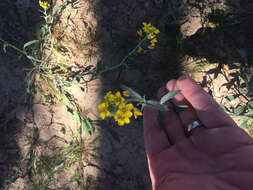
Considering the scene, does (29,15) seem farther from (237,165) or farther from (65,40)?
(237,165)

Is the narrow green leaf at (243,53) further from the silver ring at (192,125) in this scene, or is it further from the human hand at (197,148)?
the silver ring at (192,125)

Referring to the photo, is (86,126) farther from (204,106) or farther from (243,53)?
(243,53)

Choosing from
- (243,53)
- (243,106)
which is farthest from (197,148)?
(243,53)

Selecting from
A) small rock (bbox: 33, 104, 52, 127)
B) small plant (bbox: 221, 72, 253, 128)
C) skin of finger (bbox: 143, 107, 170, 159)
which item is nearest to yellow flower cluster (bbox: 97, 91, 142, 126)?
skin of finger (bbox: 143, 107, 170, 159)

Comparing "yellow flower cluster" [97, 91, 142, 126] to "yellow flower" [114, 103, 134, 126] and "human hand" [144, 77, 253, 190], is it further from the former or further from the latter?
"human hand" [144, 77, 253, 190]

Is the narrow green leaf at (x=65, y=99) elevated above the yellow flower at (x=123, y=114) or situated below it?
above

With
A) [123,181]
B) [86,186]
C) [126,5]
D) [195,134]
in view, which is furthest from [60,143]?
[126,5]

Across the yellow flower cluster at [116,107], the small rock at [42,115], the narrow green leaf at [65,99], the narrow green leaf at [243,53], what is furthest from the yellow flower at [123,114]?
the narrow green leaf at [243,53]
